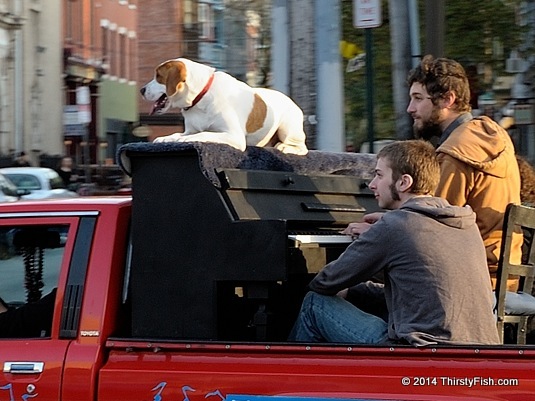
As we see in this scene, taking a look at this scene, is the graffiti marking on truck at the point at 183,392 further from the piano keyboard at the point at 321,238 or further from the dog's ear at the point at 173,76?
the dog's ear at the point at 173,76

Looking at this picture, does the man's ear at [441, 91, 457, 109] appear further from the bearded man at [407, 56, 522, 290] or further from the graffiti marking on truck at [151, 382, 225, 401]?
the graffiti marking on truck at [151, 382, 225, 401]

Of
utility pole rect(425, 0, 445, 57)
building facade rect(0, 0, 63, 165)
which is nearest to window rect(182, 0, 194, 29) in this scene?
building facade rect(0, 0, 63, 165)

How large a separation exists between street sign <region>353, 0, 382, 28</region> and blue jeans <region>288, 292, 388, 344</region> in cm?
480

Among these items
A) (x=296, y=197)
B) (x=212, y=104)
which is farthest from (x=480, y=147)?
(x=212, y=104)

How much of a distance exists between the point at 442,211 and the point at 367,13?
491 centimetres

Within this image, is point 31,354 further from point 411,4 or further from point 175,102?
point 411,4

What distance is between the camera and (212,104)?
472cm

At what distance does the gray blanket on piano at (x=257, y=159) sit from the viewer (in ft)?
12.8

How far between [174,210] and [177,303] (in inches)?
13.6

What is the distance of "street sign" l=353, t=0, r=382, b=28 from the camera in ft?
27.7

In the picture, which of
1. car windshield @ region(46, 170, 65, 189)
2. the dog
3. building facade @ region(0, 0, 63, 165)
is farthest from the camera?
building facade @ region(0, 0, 63, 165)

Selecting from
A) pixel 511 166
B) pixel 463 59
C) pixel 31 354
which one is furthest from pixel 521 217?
pixel 463 59

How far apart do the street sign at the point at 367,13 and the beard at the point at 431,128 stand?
147 inches

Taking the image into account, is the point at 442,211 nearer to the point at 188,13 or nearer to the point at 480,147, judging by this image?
the point at 480,147
